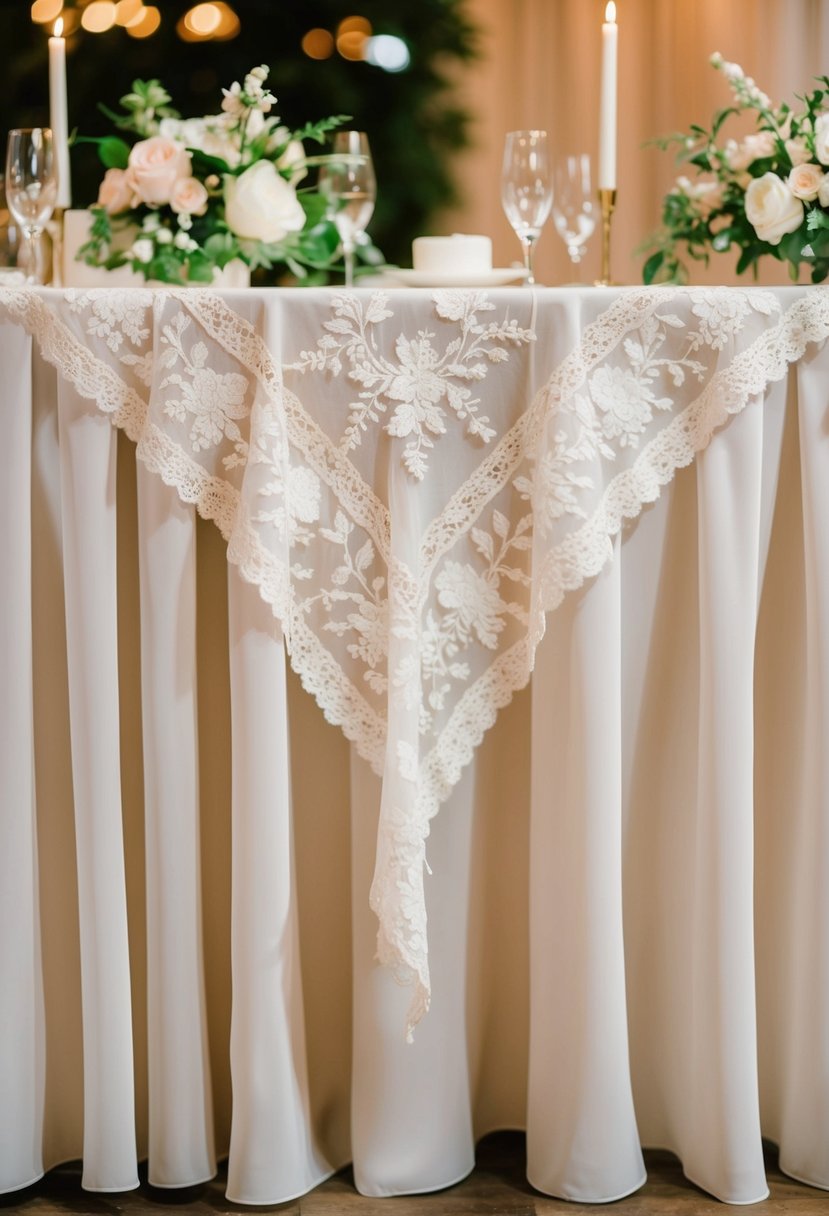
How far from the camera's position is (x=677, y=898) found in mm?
1457

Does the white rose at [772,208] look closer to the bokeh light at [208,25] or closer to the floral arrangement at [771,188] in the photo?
the floral arrangement at [771,188]

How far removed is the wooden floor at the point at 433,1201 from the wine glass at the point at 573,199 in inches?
46.1

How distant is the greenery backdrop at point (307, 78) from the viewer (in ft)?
6.74

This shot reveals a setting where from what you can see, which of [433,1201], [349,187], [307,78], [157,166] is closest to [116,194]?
[157,166]

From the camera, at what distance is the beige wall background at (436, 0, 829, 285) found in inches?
81.0

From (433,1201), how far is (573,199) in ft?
4.18

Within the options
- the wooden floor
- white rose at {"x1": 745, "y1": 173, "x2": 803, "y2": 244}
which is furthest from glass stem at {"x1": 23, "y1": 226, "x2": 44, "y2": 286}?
the wooden floor

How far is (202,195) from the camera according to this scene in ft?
5.06

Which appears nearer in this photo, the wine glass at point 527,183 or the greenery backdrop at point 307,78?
the wine glass at point 527,183

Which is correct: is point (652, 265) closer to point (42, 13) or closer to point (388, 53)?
point (388, 53)
